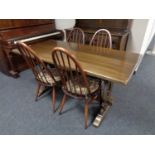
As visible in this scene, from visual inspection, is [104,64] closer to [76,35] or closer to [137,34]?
[76,35]

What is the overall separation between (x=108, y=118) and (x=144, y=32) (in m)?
1.67

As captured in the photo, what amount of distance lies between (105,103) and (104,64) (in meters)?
0.62

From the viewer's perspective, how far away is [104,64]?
128 centimetres

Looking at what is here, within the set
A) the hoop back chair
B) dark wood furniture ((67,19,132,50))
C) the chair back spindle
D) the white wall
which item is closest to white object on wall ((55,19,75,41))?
dark wood furniture ((67,19,132,50))

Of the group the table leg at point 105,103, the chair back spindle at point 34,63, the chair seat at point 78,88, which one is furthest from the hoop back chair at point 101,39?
the chair back spindle at point 34,63

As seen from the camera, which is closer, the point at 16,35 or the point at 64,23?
the point at 16,35

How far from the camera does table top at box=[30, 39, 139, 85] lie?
1.08m

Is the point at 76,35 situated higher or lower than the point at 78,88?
higher

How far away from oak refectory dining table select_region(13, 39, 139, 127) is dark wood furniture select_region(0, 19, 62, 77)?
2.09 ft

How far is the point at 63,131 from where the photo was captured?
1.42 metres

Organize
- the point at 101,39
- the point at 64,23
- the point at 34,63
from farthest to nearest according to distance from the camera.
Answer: the point at 64,23
the point at 101,39
the point at 34,63

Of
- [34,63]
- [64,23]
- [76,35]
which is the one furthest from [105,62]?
[64,23]
